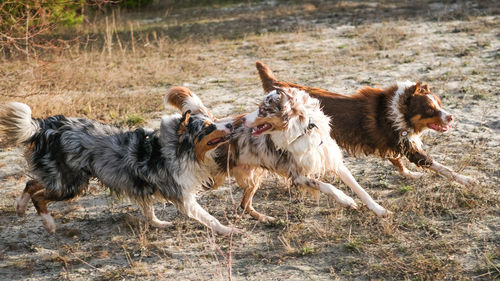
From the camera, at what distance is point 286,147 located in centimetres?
493

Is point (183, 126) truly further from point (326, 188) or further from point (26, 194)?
point (26, 194)

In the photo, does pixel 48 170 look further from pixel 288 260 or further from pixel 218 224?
pixel 288 260

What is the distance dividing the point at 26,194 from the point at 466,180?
15.6 ft

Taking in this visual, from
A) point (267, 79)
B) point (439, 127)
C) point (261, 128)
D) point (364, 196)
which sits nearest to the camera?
point (261, 128)

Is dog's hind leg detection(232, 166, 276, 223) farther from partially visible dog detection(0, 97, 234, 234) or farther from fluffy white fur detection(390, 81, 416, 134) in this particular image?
fluffy white fur detection(390, 81, 416, 134)

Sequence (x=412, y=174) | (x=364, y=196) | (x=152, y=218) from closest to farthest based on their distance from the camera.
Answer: (x=364, y=196) → (x=152, y=218) → (x=412, y=174)

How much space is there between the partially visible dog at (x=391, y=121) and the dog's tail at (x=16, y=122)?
10.2ft

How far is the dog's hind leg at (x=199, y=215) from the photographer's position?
5.14 meters

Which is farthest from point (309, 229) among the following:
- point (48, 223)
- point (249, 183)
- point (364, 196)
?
point (48, 223)

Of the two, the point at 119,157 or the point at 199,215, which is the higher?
the point at 119,157

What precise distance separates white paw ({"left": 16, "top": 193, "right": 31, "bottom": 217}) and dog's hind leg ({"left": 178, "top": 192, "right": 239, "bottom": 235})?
174cm

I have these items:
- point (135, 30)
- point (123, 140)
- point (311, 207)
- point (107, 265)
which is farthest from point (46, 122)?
point (135, 30)

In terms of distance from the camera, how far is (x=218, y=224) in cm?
528

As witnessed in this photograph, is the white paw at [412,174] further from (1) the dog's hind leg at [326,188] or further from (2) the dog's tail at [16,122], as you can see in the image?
(2) the dog's tail at [16,122]
